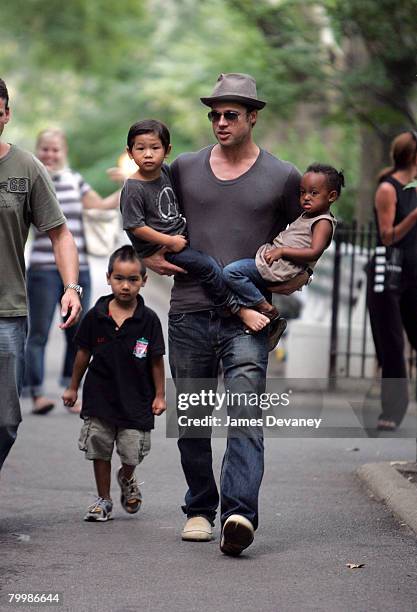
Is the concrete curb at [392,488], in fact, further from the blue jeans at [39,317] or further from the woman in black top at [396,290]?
the blue jeans at [39,317]

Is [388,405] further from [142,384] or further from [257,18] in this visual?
[257,18]

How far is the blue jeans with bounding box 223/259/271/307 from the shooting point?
6547 millimetres

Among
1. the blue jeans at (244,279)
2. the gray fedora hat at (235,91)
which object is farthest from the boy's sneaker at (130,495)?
the gray fedora hat at (235,91)

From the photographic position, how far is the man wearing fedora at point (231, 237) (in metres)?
6.55

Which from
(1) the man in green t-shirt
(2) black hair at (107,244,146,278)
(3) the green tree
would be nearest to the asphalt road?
(1) the man in green t-shirt

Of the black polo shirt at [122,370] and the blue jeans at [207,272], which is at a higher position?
the blue jeans at [207,272]

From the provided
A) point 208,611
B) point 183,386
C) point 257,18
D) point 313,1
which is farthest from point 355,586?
point 257,18

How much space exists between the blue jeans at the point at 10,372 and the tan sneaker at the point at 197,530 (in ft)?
2.96

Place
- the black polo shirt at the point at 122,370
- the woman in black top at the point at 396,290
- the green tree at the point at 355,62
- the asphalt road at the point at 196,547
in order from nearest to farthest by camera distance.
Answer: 1. the asphalt road at the point at 196,547
2. the black polo shirt at the point at 122,370
3. the woman in black top at the point at 396,290
4. the green tree at the point at 355,62

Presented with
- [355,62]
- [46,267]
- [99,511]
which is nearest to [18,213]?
[99,511]

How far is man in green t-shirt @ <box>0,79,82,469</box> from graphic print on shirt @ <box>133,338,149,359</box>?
655mm

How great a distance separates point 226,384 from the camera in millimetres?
6668

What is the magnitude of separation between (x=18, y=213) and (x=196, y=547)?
1.69 m

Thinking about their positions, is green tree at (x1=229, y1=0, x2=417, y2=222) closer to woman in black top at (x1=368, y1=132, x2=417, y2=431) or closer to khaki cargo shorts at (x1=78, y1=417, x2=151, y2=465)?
woman in black top at (x1=368, y1=132, x2=417, y2=431)
